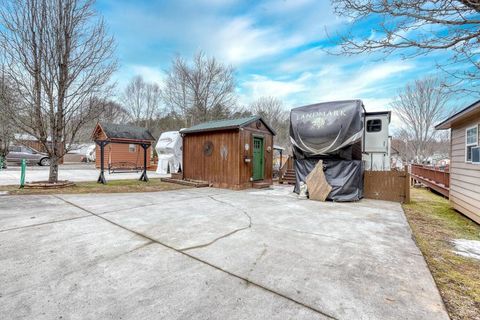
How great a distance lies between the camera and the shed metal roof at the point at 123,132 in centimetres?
1834

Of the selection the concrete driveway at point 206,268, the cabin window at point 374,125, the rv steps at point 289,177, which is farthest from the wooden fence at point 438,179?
the concrete driveway at point 206,268

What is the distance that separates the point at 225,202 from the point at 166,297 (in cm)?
434

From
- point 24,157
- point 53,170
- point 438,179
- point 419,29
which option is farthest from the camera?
point 24,157

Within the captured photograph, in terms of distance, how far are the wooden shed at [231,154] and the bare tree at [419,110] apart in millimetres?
14892

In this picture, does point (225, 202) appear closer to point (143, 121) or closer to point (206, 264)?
point (206, 264)

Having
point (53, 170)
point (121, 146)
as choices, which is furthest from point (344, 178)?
point (121, 146)

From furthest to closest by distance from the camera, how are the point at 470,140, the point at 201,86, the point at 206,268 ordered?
1. the point at 201,86
2. the point at 470,140
3. the point at 206,268

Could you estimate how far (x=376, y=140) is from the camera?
9.45m

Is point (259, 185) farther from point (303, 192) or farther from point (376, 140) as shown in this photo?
point (376, 140)

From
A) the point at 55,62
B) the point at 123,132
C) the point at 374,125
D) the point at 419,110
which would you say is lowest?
the point at 374,125

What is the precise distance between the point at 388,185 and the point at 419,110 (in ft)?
51.7

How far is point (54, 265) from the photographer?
8.06ft

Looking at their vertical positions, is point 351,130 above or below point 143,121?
below

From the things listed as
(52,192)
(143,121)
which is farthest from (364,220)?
(143,121)
